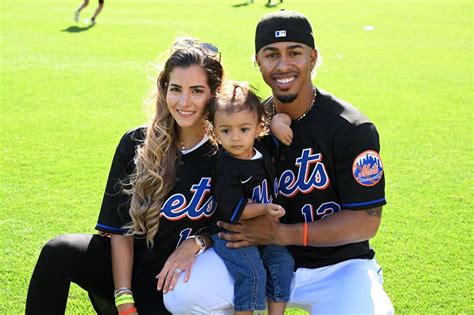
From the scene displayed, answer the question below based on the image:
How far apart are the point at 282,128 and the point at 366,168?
0.47 metres

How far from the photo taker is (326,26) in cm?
1995

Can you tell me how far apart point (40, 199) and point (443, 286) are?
3354mm

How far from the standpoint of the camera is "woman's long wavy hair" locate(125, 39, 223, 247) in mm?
3318

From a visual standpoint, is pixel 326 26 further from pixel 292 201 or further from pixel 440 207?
pixel 292 201

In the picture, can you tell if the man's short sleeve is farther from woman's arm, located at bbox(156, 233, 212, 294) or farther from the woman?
woman's arm, located at bbox(156, 233, 212, 294)

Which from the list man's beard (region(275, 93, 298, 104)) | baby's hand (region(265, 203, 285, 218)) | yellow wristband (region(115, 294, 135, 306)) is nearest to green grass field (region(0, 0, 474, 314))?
yellow wristband (region(115, 294, 135, 306))

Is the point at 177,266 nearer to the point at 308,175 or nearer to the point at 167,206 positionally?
the point at 167,206

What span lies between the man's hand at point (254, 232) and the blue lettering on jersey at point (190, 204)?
0.64 ft

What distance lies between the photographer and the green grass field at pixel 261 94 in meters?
4.62

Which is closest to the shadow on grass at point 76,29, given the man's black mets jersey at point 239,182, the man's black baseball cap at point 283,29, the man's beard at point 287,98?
the man's black baseball cap at point 283,29

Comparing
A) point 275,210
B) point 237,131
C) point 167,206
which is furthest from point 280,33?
point 167,206

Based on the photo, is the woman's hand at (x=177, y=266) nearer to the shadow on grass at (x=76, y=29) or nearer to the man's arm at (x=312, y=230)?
the man's arm at (x=312, y=230)

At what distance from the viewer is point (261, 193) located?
327cm

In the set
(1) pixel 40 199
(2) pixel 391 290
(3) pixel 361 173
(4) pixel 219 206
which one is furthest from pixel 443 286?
(1) pixel 40 199
